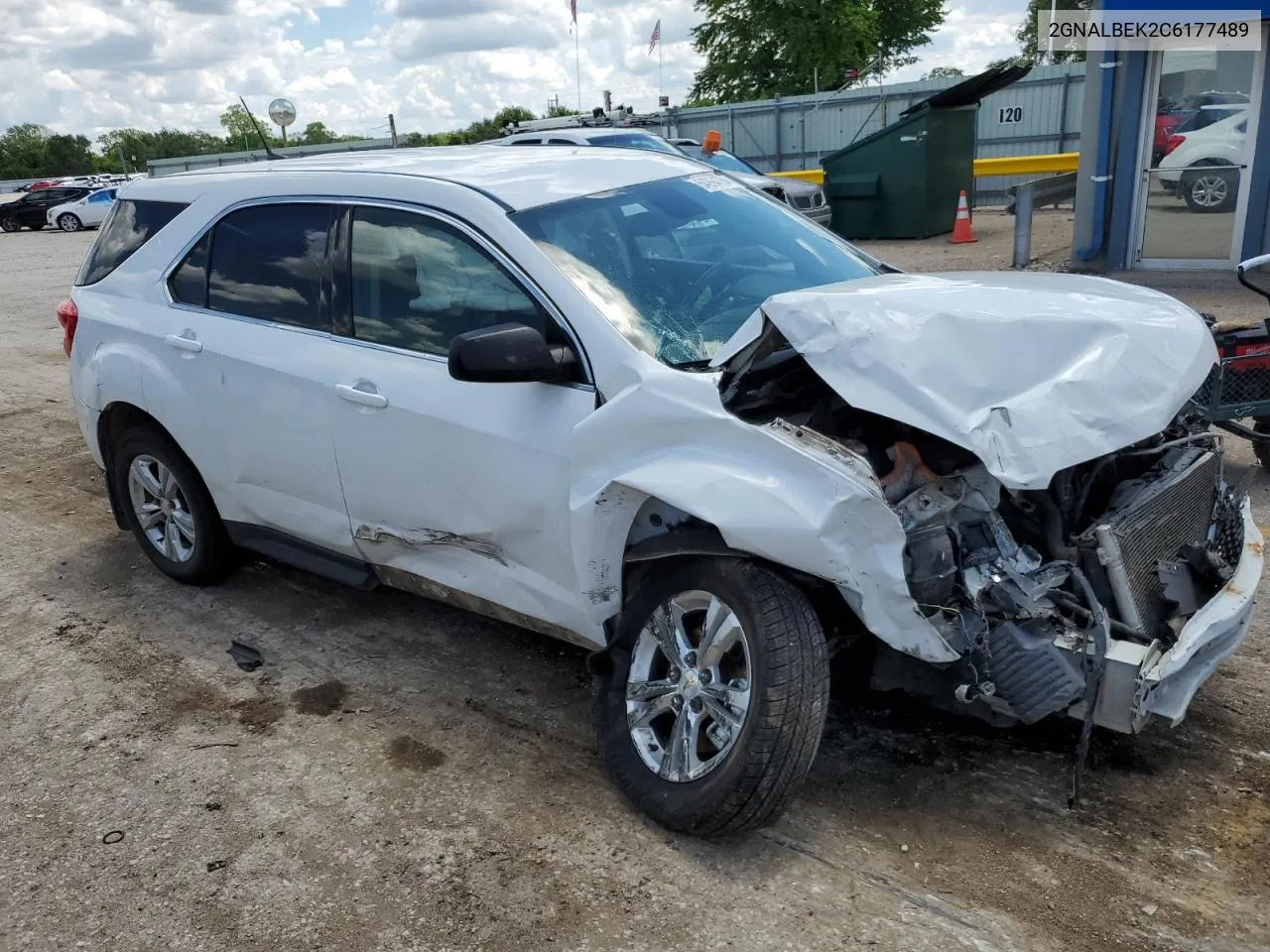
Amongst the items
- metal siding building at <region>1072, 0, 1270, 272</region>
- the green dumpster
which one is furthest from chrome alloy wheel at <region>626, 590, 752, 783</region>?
the green dumpster

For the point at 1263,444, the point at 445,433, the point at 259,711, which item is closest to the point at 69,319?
the point at 259,711

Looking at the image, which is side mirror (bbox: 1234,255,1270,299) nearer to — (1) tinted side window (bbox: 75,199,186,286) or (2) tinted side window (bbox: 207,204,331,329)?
(2) tinted side window (bbox: 207,204,331,329)

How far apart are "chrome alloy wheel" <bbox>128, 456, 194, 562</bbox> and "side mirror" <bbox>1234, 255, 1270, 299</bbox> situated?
16.5 feet

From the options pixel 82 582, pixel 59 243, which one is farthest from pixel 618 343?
pixel 59 243

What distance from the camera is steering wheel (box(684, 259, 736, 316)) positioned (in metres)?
3.60

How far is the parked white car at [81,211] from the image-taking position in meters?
33.4

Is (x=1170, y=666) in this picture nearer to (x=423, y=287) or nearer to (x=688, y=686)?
(x=688, y=686)

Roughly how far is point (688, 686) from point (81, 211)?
36.2 meters

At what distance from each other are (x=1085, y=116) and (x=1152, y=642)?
10.2m

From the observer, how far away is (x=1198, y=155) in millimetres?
10859

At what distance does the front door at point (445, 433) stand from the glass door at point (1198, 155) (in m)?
9.74

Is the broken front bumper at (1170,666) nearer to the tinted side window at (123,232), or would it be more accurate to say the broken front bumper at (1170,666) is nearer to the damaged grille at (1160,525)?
the damaged grille at (1160,525)

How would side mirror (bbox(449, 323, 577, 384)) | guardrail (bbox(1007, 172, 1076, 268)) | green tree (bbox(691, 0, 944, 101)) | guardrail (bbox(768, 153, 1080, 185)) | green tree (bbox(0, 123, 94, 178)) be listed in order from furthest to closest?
green tree (bbox(0, 123, 94, 178)), green tree (bbox(691, 0, 944, 101)), guardrail (bbox(768, 153, 1080, 185)), guardrail (bbox(1007, 172, 1076, 268)), side mirror (bbox(449, 323, 577, 384))

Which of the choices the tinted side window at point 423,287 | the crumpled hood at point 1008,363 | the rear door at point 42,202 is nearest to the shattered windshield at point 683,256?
the tinted side window at point 423,287
